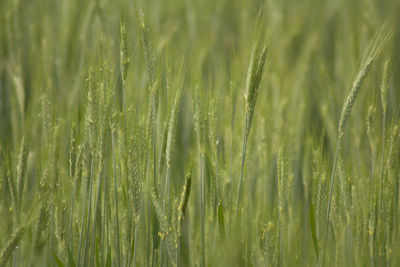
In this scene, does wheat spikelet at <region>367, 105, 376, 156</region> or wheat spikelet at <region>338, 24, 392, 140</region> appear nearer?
wheat spikelet at <region>338, 24, 392, 140</region>

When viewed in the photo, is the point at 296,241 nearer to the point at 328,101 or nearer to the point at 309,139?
the point at 309,139

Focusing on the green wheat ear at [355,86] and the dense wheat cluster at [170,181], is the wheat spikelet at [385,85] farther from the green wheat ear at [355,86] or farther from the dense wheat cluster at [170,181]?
the green wheat ear at [355,86]

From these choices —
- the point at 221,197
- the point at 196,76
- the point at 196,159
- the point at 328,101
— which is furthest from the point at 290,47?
the point at 221,197

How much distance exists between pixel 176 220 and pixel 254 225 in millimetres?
205

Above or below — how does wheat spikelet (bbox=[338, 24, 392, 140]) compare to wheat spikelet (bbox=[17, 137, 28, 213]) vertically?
above

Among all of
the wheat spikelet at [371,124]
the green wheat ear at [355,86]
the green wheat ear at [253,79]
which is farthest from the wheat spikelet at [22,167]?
the wheat spikelet at [371,124]

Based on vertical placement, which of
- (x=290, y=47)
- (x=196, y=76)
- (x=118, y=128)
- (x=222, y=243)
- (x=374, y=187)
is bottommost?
(x=222, y=243)

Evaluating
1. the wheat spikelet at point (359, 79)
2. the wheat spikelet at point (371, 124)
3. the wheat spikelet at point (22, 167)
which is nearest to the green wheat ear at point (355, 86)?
the wheat spikelet at point (359, 79)

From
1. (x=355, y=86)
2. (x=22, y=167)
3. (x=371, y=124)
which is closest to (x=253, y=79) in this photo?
(x=355, y=86)

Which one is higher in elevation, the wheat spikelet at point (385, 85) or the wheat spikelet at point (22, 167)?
the wheat spikelet at point (385, 85)

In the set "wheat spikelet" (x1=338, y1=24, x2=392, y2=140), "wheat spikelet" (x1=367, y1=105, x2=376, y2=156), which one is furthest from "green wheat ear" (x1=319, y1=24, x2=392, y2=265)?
"wheat spikelet" (x1=367, y1=105, x2=376, y2=156)

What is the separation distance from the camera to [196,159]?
1426 millimetres

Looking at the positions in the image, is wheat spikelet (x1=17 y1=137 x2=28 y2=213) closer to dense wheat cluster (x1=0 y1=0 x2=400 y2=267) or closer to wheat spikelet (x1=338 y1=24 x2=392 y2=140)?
dense wheat cluster (x1=0 y1=0 x2=400 y2=267)

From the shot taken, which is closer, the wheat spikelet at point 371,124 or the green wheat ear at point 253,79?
the green wheat ear at point 253,79
